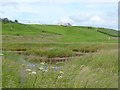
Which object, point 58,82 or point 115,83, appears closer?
point 58,82

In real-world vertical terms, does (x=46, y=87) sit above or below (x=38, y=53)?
above

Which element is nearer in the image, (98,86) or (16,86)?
(16,86)

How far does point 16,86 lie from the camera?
6945mm

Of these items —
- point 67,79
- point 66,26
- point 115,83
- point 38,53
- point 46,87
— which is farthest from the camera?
point 66,26

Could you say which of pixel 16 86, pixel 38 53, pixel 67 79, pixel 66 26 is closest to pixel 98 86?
pixel 67 79

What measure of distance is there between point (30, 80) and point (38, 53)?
84.0ft

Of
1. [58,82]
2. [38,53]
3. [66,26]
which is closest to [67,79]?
[58,82]

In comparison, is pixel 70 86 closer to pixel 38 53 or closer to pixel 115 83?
pixel 115 83

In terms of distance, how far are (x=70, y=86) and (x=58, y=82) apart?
1.37ft

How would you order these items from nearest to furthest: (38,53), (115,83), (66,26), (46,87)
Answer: (46,87) → (115,83) → (38,53) → (66,26)

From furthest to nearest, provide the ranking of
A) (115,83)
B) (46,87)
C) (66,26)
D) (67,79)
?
1. (66,26)
2. (115,83)
3. (67,79)
4. (46,87)

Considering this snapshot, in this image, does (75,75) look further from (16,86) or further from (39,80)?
(16,86)

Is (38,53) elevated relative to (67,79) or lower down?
lower down

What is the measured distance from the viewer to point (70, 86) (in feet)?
23.8
